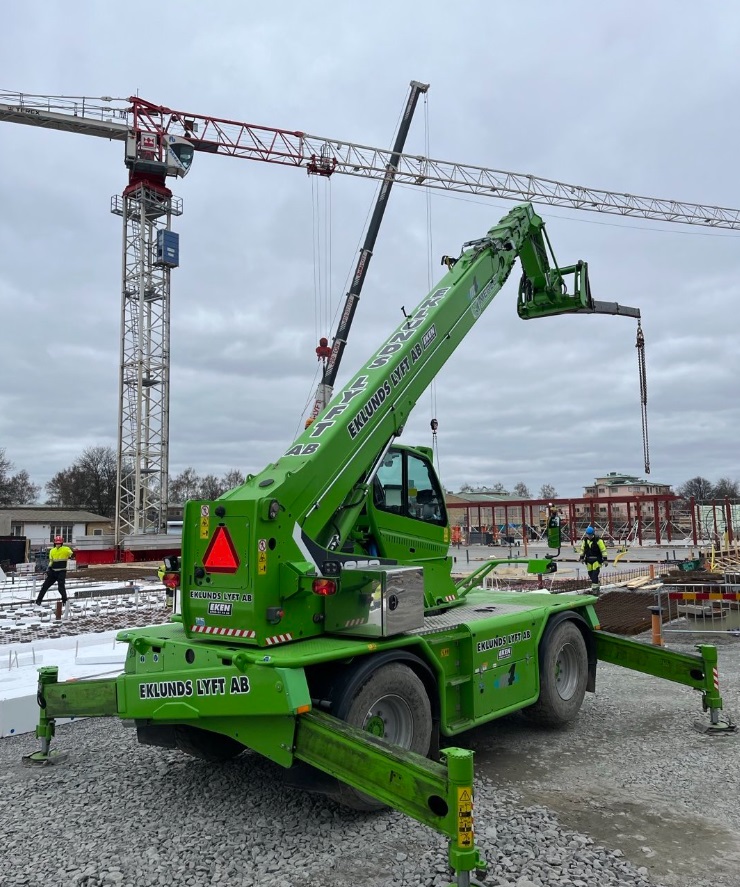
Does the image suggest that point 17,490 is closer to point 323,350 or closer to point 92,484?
point 92,484

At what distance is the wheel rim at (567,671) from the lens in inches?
287

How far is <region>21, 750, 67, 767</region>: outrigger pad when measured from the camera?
5.94 m

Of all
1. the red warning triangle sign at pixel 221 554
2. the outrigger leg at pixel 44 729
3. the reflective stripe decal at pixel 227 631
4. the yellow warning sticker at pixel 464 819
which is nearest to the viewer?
the yellow warning sticker at pixel 464 819

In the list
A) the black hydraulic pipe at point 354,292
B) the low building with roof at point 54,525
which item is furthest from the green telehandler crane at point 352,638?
the low building with roof at point 54,525

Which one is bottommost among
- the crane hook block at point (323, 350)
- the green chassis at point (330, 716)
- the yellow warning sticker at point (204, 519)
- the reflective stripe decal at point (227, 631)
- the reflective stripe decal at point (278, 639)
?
the green chassis at point (330, 716)

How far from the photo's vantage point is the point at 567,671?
749 cm

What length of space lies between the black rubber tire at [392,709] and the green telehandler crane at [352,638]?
13mm

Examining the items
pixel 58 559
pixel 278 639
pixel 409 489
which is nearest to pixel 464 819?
pixel 278 639

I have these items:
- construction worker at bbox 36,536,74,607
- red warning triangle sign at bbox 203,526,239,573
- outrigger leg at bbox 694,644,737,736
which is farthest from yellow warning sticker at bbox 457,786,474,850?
construction worker at bbox 36,536,74,607

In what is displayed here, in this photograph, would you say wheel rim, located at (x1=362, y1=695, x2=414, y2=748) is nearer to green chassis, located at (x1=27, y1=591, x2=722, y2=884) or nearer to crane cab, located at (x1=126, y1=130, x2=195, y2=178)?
green chassis, located at (x1=27, y1=591, x2=722, y2=884)

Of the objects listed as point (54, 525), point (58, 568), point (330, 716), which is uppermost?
point (54, 525)

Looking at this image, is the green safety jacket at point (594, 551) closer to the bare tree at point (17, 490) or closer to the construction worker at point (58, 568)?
the construction worker at point (58, 568)

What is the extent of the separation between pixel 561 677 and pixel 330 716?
377 centimetres

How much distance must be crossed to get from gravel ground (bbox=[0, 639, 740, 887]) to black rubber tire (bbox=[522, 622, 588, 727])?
0.26 metres
